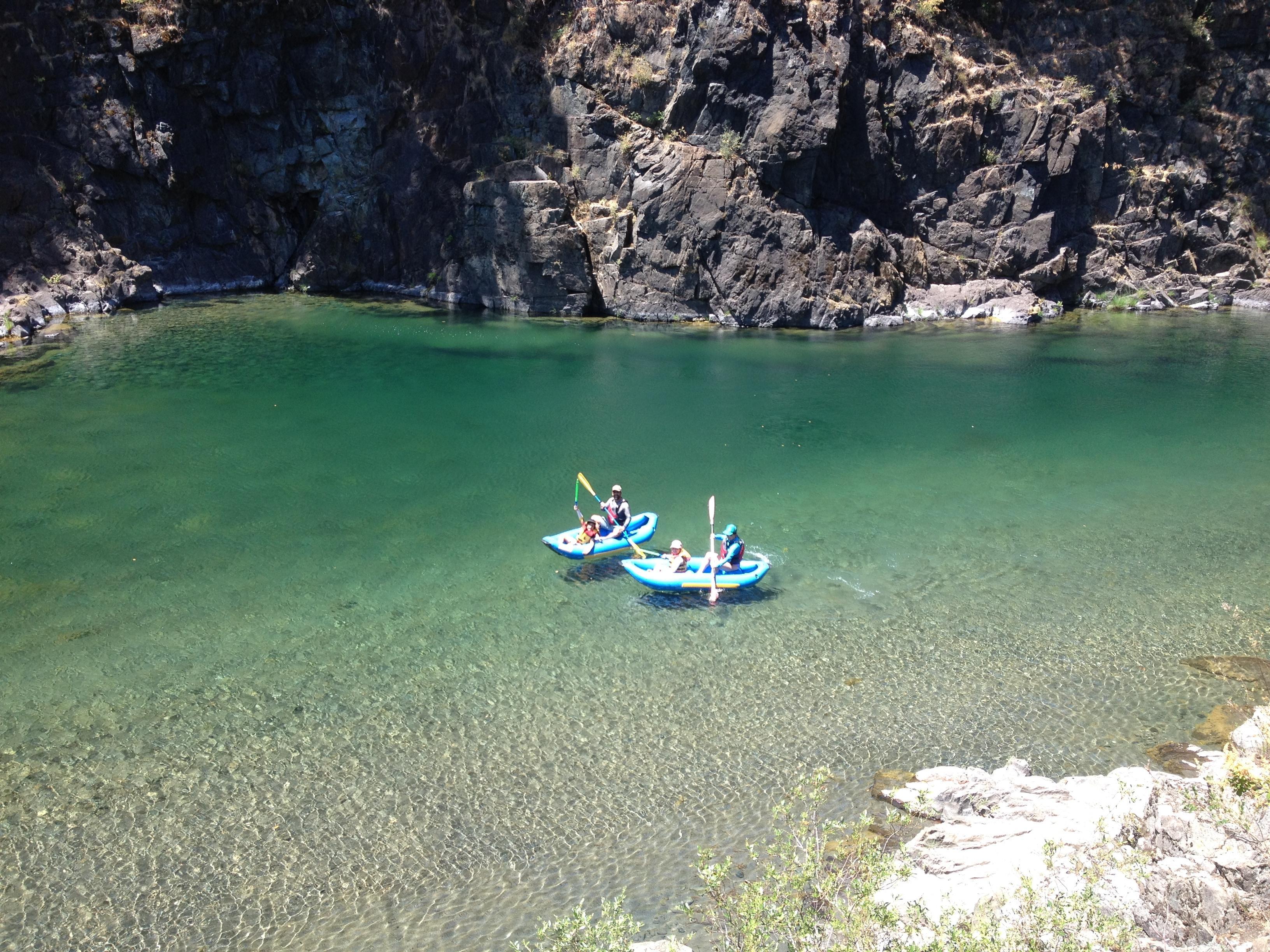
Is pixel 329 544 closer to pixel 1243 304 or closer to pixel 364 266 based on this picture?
pixel 364 266

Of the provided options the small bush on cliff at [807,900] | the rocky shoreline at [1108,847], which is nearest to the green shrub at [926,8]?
the rocky shoreline at [1108,847]

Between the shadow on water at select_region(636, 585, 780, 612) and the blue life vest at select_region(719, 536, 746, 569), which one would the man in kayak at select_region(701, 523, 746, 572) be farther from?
the shadow on water at select_region(636, 585, 780, 612)

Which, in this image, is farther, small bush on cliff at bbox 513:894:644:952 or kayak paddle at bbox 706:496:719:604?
kayak paddle at bbox 706:496:719:604

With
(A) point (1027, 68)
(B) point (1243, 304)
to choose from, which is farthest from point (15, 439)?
(B) point (1243, 304)

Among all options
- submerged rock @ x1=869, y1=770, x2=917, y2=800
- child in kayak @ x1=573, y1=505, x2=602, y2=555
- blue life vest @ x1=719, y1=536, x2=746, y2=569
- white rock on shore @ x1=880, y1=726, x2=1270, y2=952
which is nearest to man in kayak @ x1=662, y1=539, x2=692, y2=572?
blue life vest @ x1=719, y1=536, x2=746, y2=569

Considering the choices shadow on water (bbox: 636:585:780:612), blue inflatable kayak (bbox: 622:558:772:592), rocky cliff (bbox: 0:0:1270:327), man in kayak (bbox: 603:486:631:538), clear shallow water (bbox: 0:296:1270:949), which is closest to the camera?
clear shallow water (bbox: 0:296:1270:949)

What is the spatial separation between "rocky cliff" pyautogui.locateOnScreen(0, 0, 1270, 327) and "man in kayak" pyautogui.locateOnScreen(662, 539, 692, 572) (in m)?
24.6

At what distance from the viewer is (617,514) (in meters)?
16.6

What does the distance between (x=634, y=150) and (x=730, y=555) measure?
28778 millimetres

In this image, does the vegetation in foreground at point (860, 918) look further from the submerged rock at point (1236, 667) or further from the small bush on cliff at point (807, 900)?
the submerged rock at point (1236, 667)

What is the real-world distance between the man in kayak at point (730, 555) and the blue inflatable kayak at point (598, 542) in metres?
1.81

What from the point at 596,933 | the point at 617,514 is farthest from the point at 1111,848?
the point at 617,514

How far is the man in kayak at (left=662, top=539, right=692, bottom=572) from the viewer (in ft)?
49.5

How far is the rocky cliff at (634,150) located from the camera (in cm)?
3762
